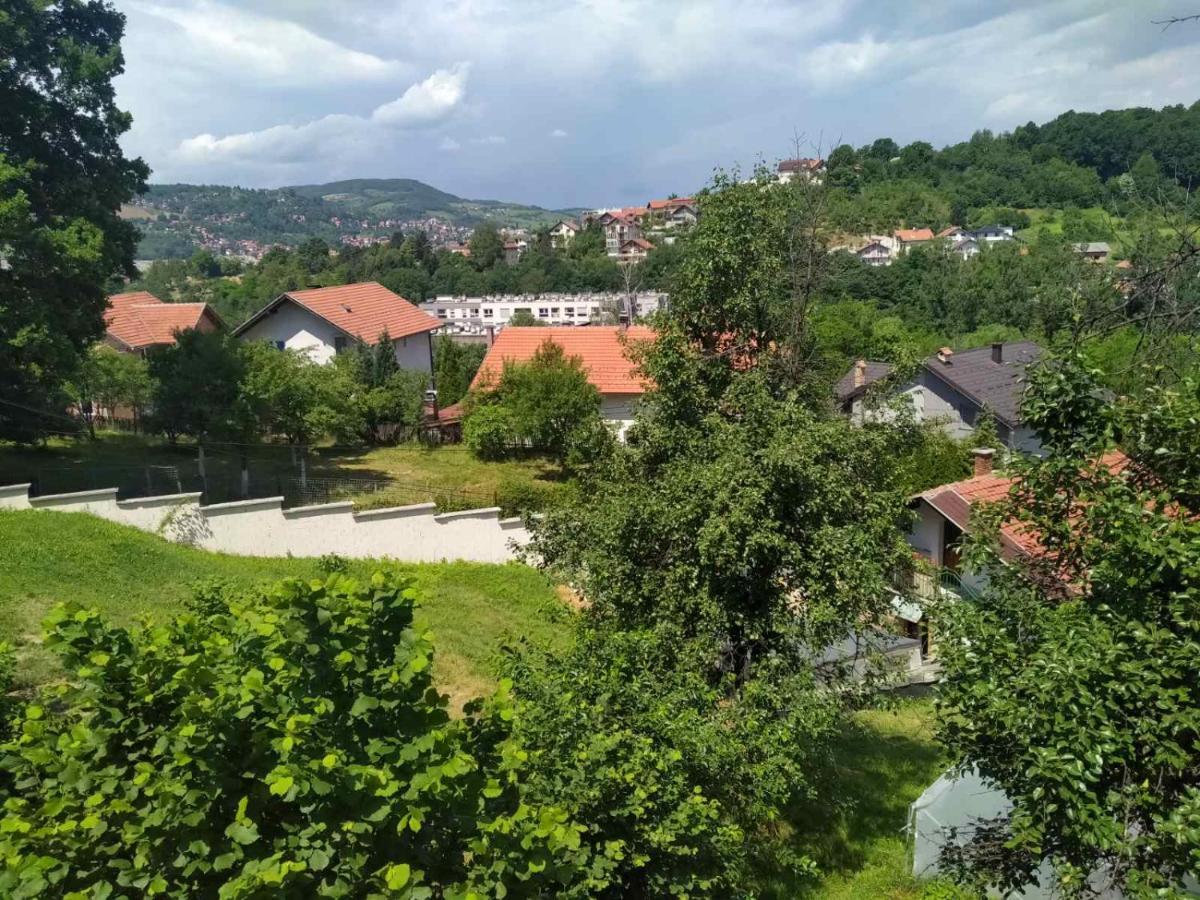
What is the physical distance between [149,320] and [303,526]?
26047 mm

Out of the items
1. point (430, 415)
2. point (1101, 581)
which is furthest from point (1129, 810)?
point (430, 415)

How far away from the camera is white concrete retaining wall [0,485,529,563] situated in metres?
17.8

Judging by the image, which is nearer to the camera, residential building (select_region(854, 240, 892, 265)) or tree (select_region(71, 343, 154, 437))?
tree (select_region(71, 343, 154, 437))

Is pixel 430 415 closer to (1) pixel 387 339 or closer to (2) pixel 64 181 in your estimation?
(1) pixel 387 339

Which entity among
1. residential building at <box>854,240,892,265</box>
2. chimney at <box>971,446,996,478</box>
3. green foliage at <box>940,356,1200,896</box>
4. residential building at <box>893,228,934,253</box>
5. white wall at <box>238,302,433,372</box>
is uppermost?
residential building at <box>893,228,934,253</box>

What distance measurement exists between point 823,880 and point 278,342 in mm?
35555

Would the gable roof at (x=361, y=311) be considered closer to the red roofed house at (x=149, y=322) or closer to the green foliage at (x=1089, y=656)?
the red roofed house at (x=149, y=322)

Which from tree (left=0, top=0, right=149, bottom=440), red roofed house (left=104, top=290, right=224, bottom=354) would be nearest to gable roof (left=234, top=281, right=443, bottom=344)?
red roofed house (left=104, top=290, right=224, bottom=354)

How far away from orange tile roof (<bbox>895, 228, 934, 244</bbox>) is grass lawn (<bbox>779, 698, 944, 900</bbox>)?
95.8m

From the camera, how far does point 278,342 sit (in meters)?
38.5

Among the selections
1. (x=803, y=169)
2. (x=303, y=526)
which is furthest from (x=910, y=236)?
(x=803, y=169)

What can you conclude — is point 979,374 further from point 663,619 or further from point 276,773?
point 276,773

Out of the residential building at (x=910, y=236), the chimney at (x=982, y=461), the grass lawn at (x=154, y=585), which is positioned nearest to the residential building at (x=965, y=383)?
the chimney at (x=982, y=461)

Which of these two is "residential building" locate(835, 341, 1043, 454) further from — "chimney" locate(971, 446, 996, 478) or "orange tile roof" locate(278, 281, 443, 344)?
"orange tile roof" locate(278, 281, 443, 344)
